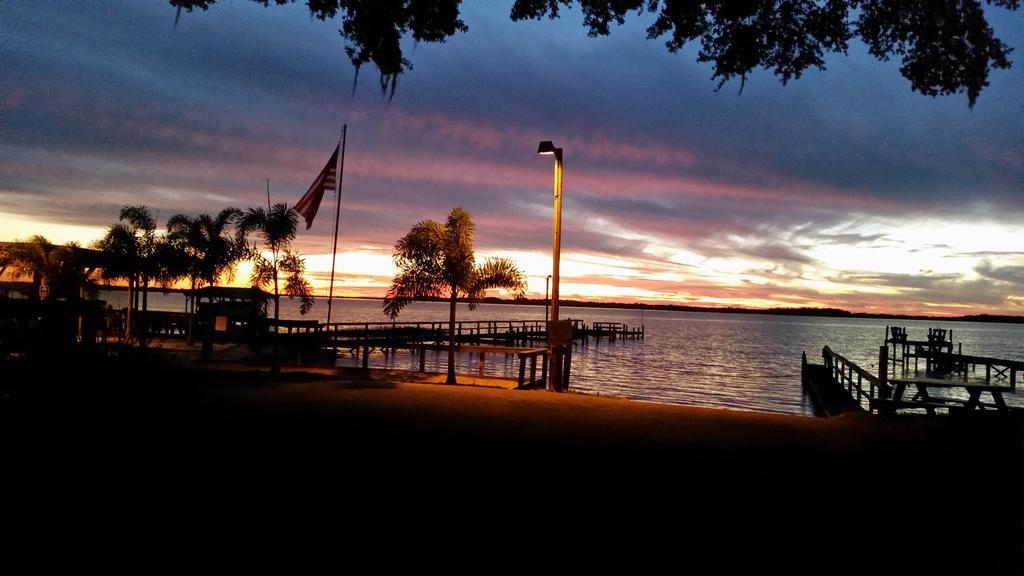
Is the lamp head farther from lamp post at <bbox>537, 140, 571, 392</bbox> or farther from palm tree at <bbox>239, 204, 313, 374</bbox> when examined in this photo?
palm tree at <bbox>239, 204, 313, 374</bbox>

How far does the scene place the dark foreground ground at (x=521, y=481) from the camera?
4.82 metres

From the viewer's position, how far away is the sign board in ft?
50.6

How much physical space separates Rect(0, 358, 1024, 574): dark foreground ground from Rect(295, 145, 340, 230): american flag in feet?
46.1

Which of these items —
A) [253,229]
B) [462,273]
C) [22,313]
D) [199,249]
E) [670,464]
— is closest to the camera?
[670,464]

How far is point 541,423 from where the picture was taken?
989cm

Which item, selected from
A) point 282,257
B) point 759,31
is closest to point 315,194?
point 282,257

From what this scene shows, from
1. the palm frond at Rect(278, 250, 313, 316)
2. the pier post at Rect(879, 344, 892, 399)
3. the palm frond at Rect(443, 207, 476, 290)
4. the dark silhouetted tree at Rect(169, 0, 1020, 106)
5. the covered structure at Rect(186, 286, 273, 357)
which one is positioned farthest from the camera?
the covered structure at Rect(186, 286, 273, 357)

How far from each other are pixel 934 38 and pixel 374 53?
7.45m

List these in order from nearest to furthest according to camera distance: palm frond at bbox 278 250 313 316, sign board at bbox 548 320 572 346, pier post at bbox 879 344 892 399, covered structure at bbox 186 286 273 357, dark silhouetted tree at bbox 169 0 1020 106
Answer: dark silhouetted tree at bbox 169 0 1020 106
pier post at bbox 879 344 892 399
sign board at bbox 548 320 572 346
palm frond at bbox 278 250 313 316
covered structure at bbox 186 286 273 357

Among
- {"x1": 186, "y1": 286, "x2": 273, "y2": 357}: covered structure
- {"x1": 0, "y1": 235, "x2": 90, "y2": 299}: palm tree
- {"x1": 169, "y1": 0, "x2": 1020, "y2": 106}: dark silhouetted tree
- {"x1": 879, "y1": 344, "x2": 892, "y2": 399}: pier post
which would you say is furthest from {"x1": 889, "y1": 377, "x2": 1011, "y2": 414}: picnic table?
{"x1": 0, "y1": 235, "x2": 90, "y2": 299}: palm tree

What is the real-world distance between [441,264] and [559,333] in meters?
3.65

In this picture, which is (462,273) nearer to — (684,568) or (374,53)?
(374,53)

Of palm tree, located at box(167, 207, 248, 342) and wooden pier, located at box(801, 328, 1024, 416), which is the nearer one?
wooden pier, located at box(801, 328, 1024, 416)

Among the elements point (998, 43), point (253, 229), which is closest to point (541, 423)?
point (998, 43)
